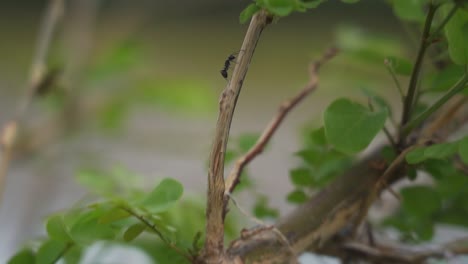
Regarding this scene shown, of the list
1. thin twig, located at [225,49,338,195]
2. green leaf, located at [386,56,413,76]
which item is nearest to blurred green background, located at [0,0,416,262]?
thin twig, located at [225,49,338,195]

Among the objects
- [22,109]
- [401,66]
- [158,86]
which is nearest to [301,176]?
[401,66]

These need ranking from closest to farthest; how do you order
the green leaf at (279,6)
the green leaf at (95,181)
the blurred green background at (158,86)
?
the green leaf at (279,6) → the green leaf at (95,181) → the blurred green background at (158,86)

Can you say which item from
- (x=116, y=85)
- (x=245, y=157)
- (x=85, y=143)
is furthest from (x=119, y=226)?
(x=85, y=143)

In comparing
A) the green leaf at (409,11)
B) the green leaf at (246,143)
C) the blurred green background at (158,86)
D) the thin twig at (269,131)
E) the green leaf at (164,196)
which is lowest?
the blurred green background at (158,86)

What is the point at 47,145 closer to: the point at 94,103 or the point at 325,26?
the point at 94,103

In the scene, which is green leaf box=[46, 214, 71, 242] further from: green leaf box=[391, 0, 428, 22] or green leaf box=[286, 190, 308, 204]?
green leaf box=[391, 0, 428, 22]

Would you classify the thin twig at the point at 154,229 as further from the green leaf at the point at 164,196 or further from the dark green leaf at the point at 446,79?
the dark green leaf at the point at 446,79

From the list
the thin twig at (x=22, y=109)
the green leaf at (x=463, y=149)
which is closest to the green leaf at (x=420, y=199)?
the green leaf at (x=463, y=149)
